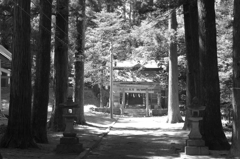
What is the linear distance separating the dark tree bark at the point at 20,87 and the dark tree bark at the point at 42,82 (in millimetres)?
1672

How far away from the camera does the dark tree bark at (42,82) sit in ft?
43.6

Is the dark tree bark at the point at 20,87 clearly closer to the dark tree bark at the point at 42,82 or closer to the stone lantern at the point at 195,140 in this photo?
the dark tree bark at the point at 42,82

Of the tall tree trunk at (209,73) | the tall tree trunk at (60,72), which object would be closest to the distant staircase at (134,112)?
the tall tree trunk at (60,72)

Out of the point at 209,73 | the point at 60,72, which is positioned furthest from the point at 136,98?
the point at 209,73

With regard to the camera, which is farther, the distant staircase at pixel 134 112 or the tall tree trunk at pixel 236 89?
the distant staircase at pixel 134 112

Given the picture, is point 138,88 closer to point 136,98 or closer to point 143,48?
point 136,98

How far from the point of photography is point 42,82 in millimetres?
13469

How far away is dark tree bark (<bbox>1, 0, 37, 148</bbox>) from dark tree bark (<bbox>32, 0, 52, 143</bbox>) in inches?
65.8

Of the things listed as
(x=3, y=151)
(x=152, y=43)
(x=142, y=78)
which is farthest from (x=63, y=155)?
(x=142, y=78)

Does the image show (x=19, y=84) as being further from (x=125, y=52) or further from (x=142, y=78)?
(x=142, y=78)

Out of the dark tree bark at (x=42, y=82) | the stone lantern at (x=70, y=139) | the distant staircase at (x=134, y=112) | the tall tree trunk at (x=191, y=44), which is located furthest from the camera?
the distant staircase at (x=134, y=112)

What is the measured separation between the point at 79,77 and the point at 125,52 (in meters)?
14.8

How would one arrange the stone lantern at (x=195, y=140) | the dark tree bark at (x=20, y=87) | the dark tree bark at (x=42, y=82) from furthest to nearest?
the dark tree bark at (x=42, y=82) < the dark tree bark at (x=20, y=87) < the stone lantern at (x=195, y=140)

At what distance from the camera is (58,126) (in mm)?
18516
